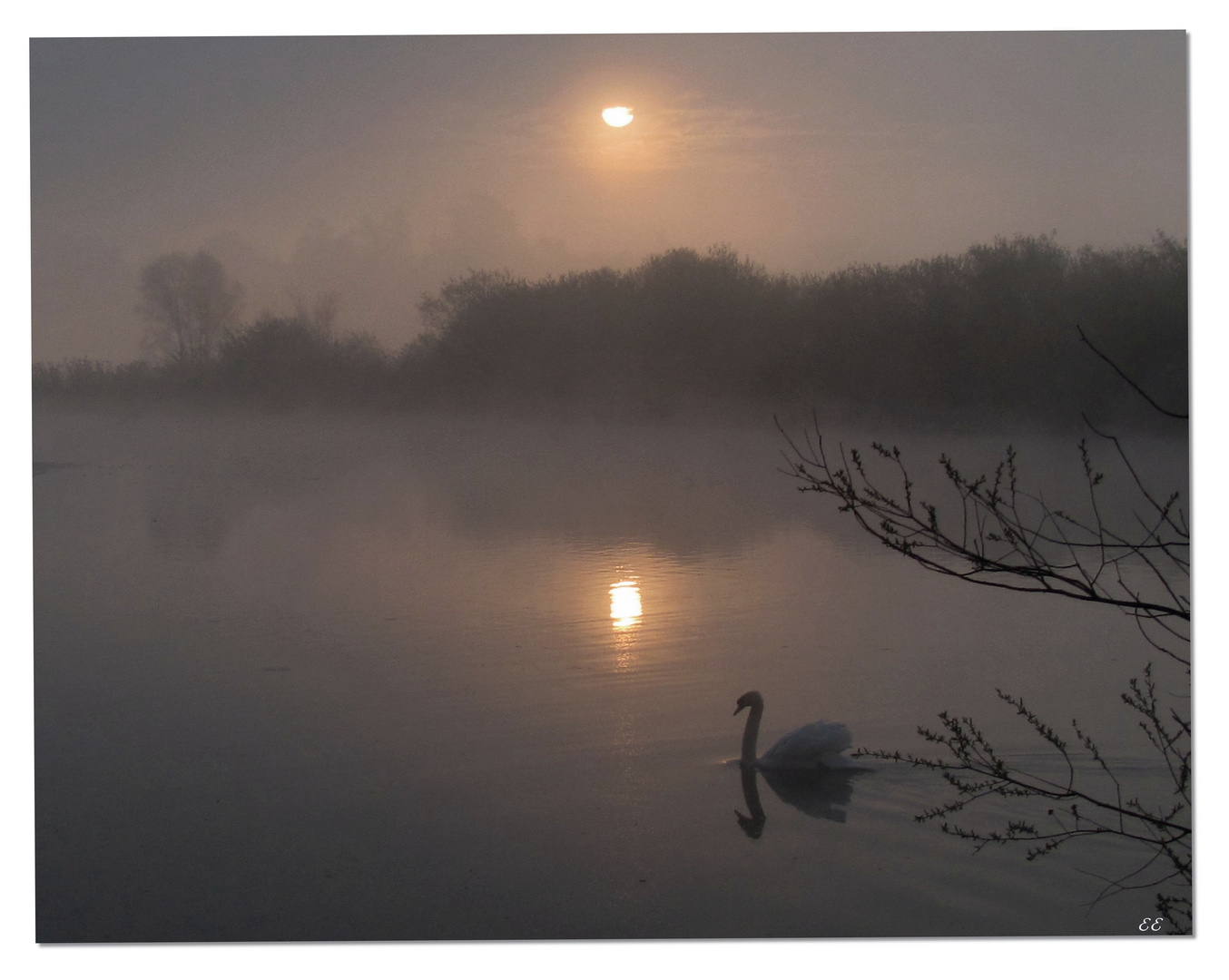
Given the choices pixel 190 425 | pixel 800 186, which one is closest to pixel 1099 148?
pixel 800 186

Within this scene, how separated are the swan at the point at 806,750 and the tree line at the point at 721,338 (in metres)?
0.86

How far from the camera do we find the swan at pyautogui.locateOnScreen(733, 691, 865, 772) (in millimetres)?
2719

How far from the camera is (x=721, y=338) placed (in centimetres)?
308

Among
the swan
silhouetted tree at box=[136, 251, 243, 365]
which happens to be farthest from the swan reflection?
silhouetted tree at box=[136, 251, 243, 365]

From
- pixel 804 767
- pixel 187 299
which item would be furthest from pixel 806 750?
pixel 187 299

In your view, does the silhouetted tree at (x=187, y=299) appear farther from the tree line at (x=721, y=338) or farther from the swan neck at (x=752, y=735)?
the swan neck at (x=752, y=735)

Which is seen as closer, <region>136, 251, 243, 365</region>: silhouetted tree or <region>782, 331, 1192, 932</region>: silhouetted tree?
<region>782, 331, 1192, 932</region>: silhouetted tree

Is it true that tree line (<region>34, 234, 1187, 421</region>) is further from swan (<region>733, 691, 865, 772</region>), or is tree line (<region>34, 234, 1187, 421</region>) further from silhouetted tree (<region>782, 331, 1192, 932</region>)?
swan (<region>733, 691, 865, 772</region>)

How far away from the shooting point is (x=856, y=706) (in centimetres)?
287

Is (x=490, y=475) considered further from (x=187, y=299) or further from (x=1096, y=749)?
(x=1096, y=749)

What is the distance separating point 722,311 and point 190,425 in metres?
1.51

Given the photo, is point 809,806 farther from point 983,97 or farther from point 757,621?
point 983,97

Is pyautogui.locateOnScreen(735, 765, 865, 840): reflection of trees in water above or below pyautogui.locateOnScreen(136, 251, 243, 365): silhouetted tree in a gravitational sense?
below

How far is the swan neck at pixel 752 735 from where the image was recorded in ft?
9.00
